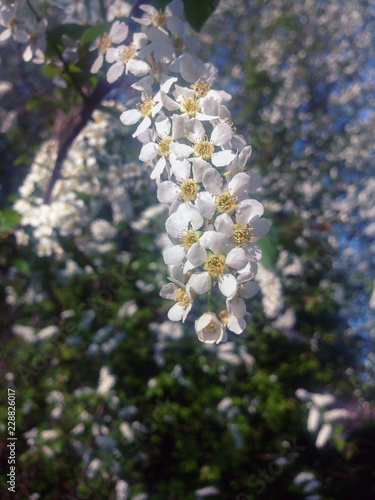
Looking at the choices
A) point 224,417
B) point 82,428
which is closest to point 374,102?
point 224,417

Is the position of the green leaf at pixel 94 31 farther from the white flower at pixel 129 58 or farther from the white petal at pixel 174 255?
the white petal at pixel 174 255

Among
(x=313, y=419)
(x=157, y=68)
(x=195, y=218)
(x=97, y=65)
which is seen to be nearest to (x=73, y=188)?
(x=97, y=65)

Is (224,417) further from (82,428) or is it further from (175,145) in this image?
(175,145)

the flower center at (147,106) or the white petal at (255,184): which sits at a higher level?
the flower center at (147,106)

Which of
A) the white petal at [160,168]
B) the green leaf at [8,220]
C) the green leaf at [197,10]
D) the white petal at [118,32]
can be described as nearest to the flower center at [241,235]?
the white petal at [160,168]

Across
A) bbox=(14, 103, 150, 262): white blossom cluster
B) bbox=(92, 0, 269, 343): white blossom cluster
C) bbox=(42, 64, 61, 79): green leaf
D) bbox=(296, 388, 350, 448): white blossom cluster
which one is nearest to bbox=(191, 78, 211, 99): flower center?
bbox=(92, 0, 269, 343): white blossom cluster

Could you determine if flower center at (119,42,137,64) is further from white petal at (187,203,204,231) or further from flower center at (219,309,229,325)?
flower center at (219,309,229,325)
